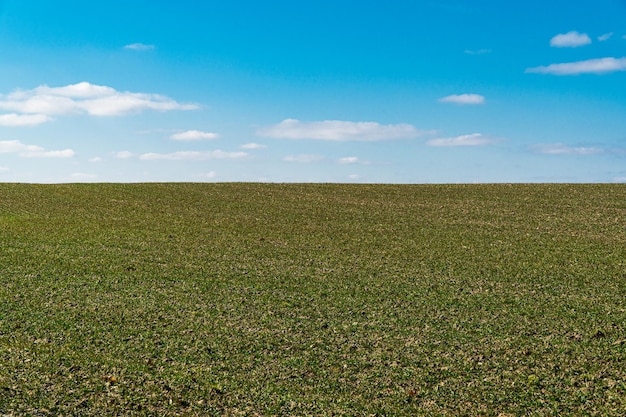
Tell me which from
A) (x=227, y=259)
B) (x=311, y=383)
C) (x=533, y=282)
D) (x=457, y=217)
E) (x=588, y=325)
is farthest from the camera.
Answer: (x=457, y=217)

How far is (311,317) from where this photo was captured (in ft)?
27.2

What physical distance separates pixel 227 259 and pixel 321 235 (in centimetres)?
377

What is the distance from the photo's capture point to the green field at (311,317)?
5.83 metres

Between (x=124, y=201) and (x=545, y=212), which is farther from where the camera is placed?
(x=124, y=201)

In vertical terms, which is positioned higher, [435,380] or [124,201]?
[124,201]

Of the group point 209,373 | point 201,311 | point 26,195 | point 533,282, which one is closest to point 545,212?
point 533,282

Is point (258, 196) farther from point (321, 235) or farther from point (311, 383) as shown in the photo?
point (311, 383)

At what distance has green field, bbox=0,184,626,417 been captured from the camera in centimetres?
583

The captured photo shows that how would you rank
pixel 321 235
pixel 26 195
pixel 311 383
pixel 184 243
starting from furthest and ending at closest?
pixel 26 195, pixel 321 235, pixel 184 243, pixel 311 383

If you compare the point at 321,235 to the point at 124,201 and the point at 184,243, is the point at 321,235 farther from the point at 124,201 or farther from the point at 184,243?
the point at 124,201

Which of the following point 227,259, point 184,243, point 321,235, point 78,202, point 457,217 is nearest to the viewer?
point 227,259

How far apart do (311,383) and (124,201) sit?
1697 centimetres

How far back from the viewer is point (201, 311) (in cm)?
859

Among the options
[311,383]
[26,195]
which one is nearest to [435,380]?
[311,383]
